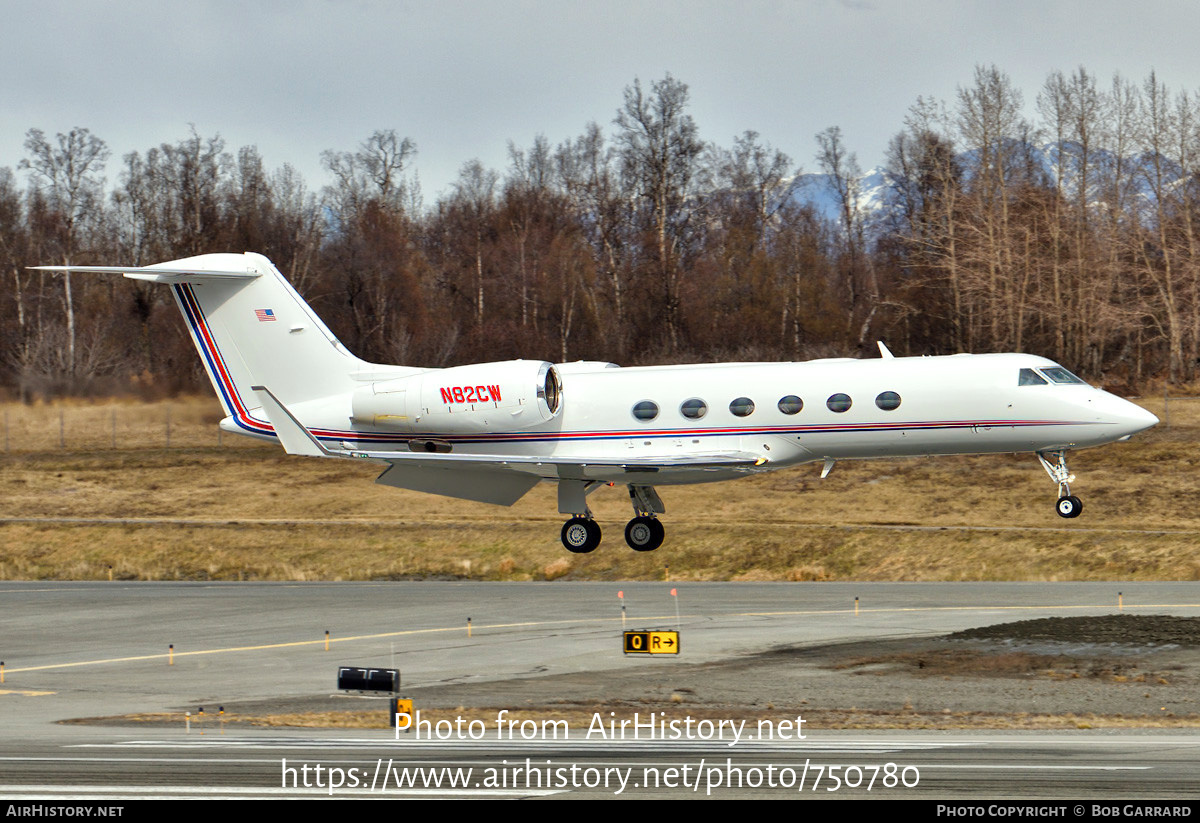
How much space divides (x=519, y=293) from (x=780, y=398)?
168ft

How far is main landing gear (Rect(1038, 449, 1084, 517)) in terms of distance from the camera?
30500 mm

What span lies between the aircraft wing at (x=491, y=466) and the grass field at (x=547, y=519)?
20.0 m

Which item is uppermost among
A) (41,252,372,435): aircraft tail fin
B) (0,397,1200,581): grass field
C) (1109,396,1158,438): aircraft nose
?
(41,252,372,435): aircraft tail fin

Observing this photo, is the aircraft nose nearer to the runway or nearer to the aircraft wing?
the runway

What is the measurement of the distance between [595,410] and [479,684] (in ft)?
53.2

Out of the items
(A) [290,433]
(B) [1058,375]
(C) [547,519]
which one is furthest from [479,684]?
(B) [1058,375]

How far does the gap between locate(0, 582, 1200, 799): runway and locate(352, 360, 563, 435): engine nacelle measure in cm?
744

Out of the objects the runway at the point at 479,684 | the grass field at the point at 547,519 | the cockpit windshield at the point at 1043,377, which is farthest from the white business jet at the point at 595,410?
the grass field at the point at 547,519

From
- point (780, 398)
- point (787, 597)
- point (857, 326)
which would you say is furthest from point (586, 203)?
point (780, 398)

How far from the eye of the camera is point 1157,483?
6116 cm

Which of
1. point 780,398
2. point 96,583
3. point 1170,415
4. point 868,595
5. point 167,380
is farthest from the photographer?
point 96,583

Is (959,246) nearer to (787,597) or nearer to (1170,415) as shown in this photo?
(1170,415)

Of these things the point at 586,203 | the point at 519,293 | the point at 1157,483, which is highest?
the point at 586,203

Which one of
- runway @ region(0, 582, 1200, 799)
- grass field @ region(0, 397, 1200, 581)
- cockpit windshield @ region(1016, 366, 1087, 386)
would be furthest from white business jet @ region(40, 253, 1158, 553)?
grass field @ region(0, 397, 1200, 581)
